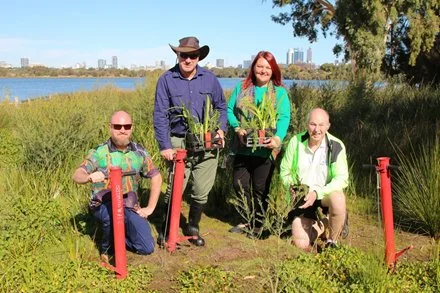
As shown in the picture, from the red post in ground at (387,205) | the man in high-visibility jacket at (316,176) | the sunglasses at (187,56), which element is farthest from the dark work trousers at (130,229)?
the red post in ground at (387,205)

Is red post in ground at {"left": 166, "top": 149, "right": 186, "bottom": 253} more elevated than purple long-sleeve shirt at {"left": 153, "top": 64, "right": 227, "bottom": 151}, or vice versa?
purple long-sleeve shirt at {"left": 153, "top": 64, "right": 227, "bottom": 151}

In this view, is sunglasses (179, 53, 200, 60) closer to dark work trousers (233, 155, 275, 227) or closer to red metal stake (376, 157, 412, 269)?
dark work trousers (233, 155, 275, 227)

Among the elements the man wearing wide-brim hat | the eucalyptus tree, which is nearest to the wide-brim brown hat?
the man wearing wide-brim hat

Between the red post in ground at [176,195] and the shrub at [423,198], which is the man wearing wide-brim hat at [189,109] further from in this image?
the shrub at [423,198]

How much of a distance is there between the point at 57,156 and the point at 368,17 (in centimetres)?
2022

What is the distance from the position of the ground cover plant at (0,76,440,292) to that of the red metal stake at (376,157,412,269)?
118 millimetres

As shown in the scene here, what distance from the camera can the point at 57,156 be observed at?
646 centimetres

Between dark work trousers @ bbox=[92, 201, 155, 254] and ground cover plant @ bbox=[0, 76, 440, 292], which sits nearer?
ground cover plant @ bbox=[0, 76, 440, 292]

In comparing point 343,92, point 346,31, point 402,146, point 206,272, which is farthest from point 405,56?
point 206,272

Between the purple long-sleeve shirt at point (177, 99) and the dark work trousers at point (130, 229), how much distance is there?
27.6 inches

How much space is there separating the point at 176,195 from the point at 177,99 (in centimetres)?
91

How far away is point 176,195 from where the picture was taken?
432 centimetres

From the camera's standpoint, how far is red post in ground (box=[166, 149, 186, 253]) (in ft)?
13.9

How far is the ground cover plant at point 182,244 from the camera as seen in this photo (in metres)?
3.61
